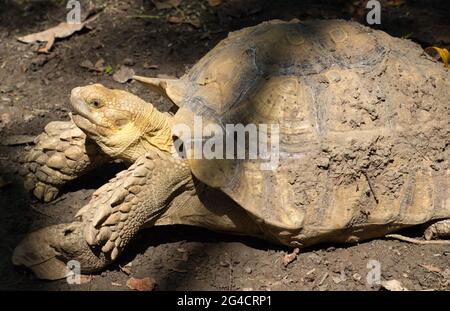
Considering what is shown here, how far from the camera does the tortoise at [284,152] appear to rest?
3537 mm

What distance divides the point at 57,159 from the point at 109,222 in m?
0.91

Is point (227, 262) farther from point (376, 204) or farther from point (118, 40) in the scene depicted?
point (118, 40)

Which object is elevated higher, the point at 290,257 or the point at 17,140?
the point at 17,140

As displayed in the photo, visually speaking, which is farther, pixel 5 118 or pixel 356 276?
pixel 5 118

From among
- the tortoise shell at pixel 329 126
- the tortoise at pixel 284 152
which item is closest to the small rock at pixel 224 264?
the tortoise at pixel 284 152

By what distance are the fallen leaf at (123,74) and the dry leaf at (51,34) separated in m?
0.84

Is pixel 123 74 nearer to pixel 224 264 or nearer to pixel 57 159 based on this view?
pixel 57 159

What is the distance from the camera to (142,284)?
12.1 feet

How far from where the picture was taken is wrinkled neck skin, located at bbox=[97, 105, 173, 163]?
377cm

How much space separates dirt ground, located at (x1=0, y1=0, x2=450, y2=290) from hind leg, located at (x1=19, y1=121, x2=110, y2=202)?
0.39 ft

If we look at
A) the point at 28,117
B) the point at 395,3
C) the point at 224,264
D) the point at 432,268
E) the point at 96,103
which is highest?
the point at 96,103

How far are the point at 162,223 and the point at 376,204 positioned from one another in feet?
4.64

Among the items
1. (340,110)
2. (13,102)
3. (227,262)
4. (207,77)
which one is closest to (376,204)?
(340,110)

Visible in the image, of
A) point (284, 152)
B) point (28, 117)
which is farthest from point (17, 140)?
point (284, 152)
